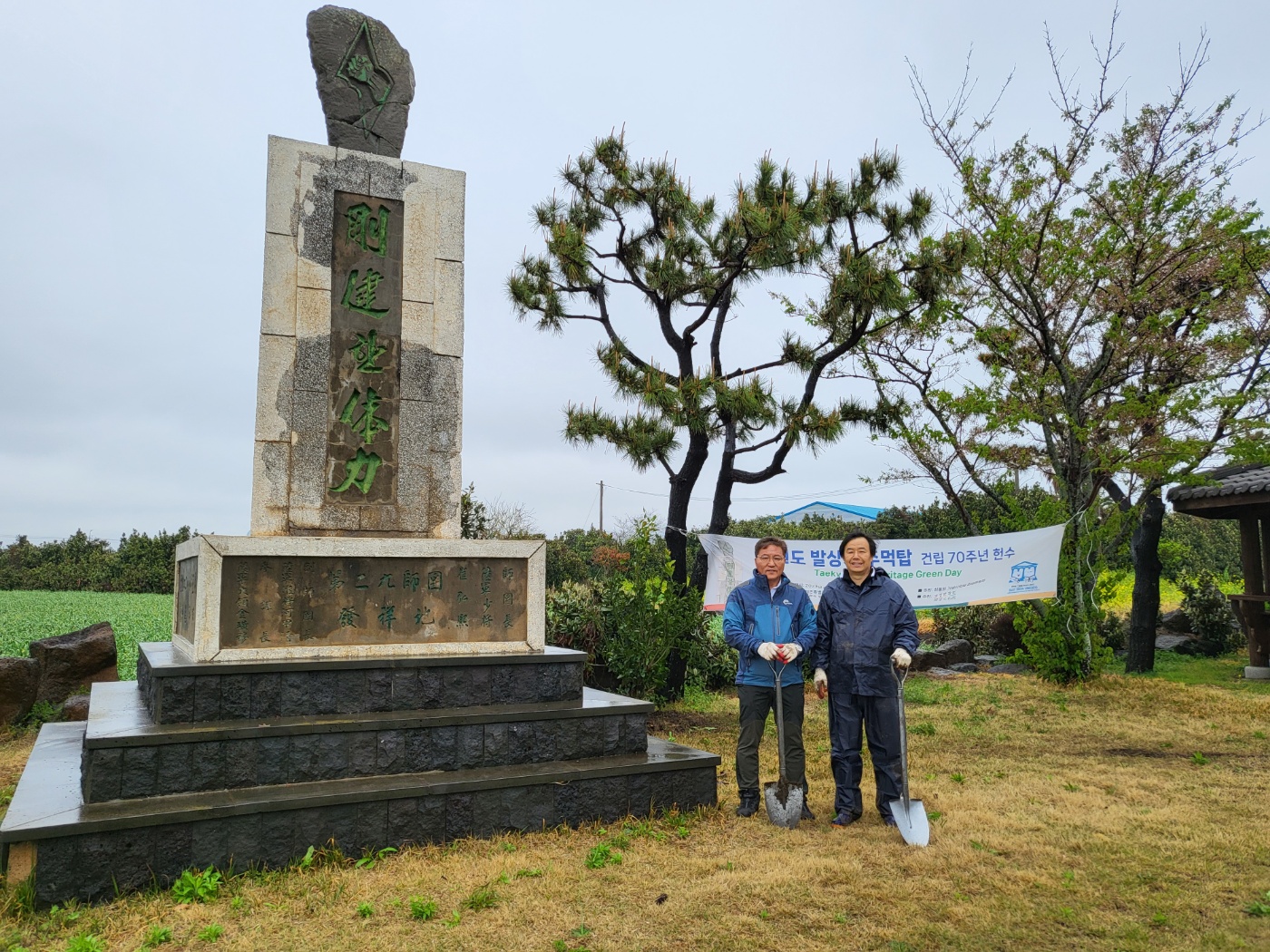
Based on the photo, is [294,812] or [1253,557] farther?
[1253,557]

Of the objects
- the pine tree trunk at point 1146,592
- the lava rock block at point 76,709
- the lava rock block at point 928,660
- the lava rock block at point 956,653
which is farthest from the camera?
the lava rock block at point 956,653

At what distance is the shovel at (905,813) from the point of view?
4.35 meters

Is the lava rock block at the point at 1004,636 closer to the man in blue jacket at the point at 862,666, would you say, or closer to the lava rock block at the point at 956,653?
the lava rock block at the point at 956,653

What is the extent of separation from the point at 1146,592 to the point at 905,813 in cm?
931

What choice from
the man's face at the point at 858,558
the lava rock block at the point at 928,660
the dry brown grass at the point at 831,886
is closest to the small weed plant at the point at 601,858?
the dry brown grass at the point at 831,886

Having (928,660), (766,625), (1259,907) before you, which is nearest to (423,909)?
(766,625)

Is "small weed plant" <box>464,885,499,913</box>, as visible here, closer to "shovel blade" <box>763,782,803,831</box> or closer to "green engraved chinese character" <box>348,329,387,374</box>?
"shovel blade" <box>763,782,803,831</box>

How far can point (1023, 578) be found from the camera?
9523 mm

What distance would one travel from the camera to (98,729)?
405cm

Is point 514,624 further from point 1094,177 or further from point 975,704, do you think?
point 1094,177

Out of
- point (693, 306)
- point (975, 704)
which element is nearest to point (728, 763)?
point (975, 704)

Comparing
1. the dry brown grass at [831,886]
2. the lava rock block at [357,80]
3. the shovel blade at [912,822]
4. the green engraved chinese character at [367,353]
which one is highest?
the lava rock block at [357,80]

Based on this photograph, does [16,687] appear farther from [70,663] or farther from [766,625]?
[766,625]

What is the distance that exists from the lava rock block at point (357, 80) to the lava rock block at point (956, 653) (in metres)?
10.7
